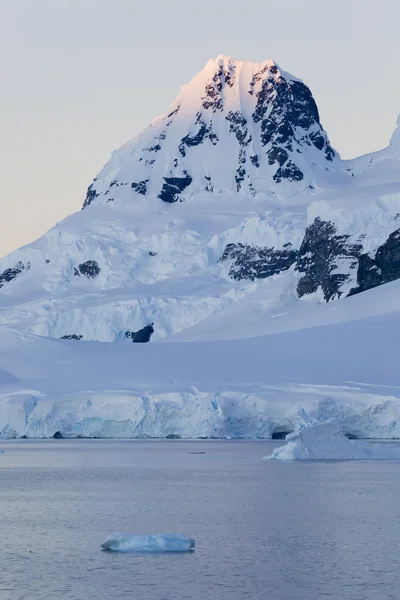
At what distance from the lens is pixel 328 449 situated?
51.5m

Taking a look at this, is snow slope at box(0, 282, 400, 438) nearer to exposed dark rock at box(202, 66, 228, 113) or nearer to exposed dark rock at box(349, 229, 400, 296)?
exposed dark rock at box(349, 229, 400, 296)

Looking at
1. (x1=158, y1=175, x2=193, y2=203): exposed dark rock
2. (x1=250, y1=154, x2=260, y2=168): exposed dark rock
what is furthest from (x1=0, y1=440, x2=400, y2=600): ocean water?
(x1=250, y1=154, x2=260, y2=168): exposed dark rock

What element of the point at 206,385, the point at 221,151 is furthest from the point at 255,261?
the point at 206,385

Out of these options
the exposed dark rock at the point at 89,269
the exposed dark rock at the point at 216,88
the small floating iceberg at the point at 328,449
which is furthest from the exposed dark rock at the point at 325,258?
the exposed dark rock at the point at 216,88

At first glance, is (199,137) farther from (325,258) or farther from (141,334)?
(325,258)

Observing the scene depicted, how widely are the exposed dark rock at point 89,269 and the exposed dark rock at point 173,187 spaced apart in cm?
2988

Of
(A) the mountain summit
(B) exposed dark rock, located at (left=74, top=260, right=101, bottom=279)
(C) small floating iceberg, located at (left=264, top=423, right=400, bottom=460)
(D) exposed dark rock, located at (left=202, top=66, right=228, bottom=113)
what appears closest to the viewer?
(C) small floating iceberg, located at (left=264, top=423, right=400, bottom=460)

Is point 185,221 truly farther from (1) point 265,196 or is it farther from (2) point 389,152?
(2) point 389,152

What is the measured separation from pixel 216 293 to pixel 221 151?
5940cm

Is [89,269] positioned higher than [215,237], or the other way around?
[215,237]

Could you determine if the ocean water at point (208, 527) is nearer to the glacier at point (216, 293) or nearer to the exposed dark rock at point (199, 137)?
the glacier at point (216, 293)

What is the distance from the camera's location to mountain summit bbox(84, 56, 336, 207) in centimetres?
18825

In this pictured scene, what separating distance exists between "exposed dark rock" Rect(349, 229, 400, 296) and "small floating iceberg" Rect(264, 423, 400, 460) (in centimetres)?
6388

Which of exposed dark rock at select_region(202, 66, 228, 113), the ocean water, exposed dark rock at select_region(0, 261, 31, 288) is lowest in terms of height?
the ocean water
